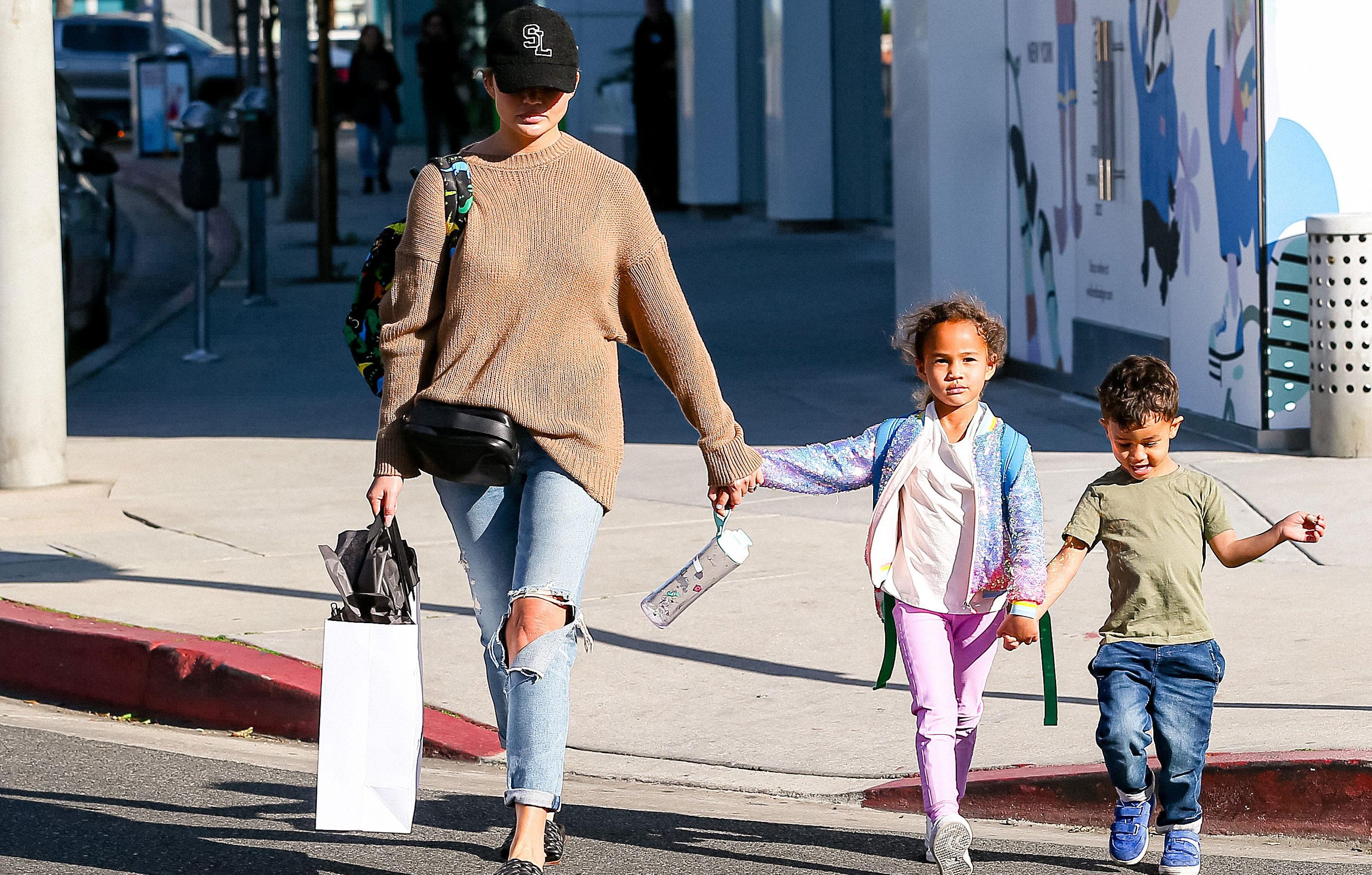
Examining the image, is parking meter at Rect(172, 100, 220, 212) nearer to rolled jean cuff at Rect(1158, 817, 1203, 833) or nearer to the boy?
the boy

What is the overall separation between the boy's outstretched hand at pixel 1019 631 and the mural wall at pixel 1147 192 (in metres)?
5.07

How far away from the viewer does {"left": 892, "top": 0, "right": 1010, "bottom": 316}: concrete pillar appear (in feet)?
37.2

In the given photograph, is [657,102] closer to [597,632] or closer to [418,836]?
[597,632]

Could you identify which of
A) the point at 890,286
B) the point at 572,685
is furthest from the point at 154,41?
the point at 572,685

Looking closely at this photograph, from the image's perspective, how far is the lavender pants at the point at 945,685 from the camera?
4129 millimetres

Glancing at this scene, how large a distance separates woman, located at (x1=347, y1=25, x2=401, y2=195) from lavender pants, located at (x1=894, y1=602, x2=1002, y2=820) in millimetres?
21310

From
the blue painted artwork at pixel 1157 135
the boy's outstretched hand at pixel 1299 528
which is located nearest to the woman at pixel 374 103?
the blue painted artwork at pixel 1157 135

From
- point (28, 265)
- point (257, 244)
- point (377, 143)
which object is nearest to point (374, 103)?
point (377, 143)

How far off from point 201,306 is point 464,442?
9.65 m

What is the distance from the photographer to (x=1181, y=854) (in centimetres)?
421

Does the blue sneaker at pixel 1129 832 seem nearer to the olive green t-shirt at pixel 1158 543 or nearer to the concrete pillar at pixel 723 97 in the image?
the olive green t-shirt at pixel 1158 543

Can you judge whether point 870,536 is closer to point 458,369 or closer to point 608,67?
point 458,369

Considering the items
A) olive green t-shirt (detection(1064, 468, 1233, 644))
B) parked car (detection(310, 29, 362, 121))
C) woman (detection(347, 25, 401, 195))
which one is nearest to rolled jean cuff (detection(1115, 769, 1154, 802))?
olive green t-shirt (detection(1064, 468, 1233, 644))

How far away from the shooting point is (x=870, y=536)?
4.24 m
